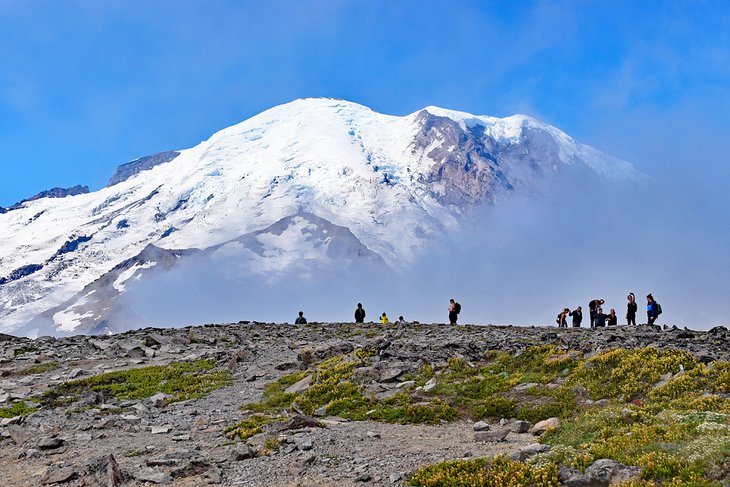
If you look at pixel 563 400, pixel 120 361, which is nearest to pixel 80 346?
pixel 120 361

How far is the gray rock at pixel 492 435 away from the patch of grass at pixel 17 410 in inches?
751

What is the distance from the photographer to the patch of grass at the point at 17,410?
83.0 ft

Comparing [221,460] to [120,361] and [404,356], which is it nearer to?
[404,356]

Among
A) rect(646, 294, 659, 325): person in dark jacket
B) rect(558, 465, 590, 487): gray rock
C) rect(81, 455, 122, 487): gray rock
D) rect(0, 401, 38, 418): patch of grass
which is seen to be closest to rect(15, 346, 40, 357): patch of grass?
rect(0, 401, 38, 418): patch of grass

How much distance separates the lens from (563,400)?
21.4m

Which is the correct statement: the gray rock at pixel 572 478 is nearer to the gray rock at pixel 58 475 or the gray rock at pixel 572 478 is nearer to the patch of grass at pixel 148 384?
the gray rock at pixel 58 475

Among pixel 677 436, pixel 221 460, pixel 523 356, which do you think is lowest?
pixel 221 460

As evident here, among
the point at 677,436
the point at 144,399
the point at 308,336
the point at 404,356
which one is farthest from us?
the point at 308,336

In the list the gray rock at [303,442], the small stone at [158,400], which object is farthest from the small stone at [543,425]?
the small stone at [158,400]

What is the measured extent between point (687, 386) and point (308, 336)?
3145 cm

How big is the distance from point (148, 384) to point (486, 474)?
73.2ft

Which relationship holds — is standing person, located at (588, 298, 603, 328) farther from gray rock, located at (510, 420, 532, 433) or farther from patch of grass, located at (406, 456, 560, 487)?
patch of grass, located at (406, 456, 560, 487)

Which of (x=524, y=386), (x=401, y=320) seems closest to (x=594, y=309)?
(x=401, y=320)

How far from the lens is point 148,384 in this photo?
30.6 meters
